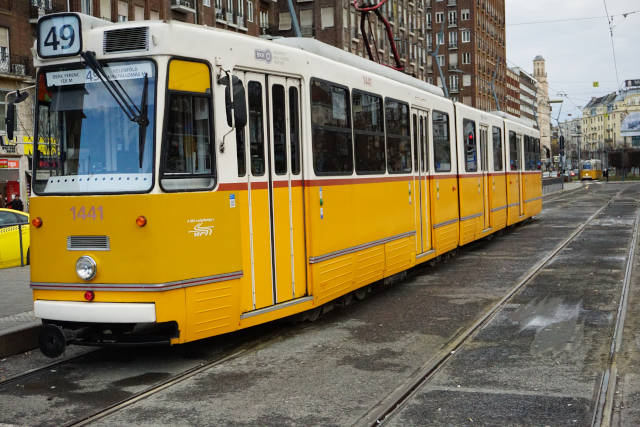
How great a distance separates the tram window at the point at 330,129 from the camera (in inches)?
346

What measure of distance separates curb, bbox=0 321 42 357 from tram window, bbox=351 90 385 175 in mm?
4249

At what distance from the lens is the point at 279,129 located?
820cm

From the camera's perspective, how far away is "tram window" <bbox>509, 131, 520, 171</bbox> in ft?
68.1

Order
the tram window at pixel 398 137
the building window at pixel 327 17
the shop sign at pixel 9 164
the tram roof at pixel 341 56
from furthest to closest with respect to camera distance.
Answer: the building window at pixel 327 17 → the shop sign at pixel 9 164 → the tram window at pixel 398 137 → the tram roof at pixel 341 56

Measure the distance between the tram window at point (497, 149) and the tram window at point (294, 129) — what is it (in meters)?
11.0

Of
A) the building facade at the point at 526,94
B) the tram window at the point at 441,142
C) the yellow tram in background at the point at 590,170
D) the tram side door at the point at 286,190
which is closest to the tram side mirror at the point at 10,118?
the tram side door at the point at 286,190

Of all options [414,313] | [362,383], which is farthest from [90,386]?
[414,313]

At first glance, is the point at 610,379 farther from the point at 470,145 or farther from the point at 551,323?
the point at 470,145

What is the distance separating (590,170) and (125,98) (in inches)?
3996

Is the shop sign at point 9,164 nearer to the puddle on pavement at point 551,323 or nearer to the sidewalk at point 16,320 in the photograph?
the sidewalk at point 16,320

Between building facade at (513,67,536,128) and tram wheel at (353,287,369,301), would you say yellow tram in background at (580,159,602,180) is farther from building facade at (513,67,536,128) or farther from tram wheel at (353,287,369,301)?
tram wheel at (353,287,369,301)

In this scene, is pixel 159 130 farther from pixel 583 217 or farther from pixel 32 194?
pixel 583 217

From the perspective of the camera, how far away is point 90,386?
6602 millimetres

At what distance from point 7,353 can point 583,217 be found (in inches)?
885
